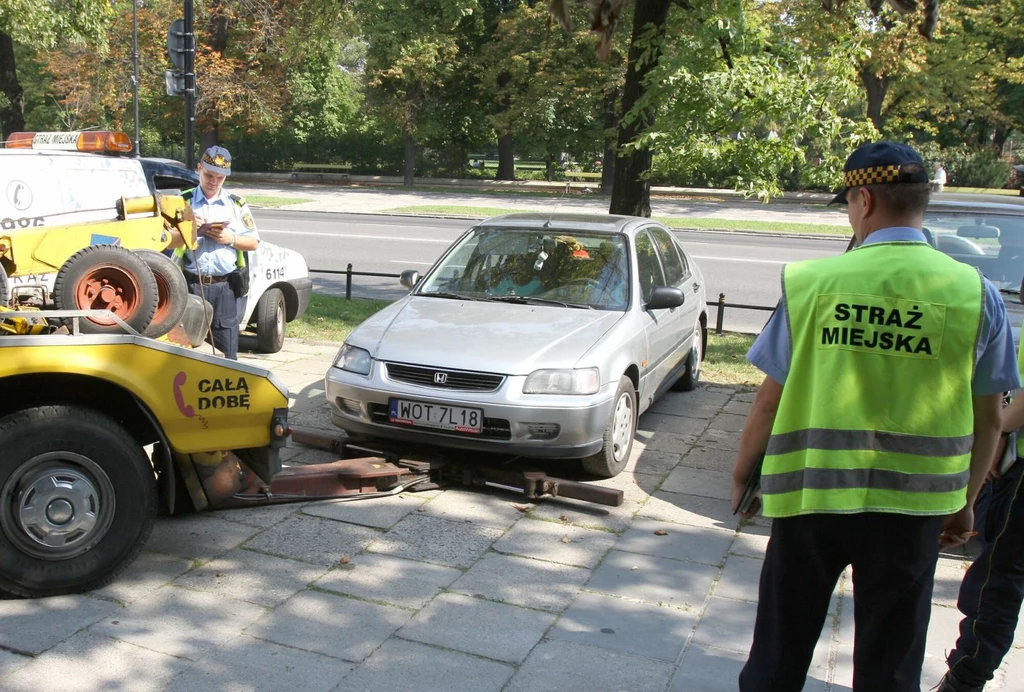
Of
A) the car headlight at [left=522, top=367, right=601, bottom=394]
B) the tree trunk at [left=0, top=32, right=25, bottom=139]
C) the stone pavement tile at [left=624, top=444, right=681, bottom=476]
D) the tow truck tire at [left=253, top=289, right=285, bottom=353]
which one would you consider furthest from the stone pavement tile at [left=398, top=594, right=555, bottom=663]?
the tree trunk at [left=0, top=32, right=25, bottom=139]

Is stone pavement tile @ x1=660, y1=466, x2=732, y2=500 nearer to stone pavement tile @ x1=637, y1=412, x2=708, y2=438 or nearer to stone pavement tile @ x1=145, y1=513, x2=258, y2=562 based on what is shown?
stone pavement tile @ x1=637, y1=412, x2=708, y2=438

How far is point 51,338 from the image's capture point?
13.8 ft

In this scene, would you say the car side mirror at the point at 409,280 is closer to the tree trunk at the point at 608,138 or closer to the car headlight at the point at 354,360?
the car headlight at the point at 354,360

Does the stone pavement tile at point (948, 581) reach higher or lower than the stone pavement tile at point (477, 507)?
lower

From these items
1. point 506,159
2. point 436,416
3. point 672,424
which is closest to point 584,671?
point 436,416

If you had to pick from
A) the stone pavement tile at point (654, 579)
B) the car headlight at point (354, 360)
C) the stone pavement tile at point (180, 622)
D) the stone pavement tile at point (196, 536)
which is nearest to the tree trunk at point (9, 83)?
the car headlight at point (354, 360)

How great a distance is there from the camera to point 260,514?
547 cm

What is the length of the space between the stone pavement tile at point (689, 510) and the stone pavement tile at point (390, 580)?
1.49 meters

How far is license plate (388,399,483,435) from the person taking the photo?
5.82 meters

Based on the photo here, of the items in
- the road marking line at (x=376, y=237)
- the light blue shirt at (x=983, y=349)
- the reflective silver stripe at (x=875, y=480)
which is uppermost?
the light blue shirt at (x=983, y=349)

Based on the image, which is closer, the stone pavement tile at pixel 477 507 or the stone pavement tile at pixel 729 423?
the stone pavement tile at pixel 477 507

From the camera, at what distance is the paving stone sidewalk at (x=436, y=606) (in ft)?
12.6

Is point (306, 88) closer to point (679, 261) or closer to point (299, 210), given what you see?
point (299, 210)

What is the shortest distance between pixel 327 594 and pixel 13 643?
4.26 feet
